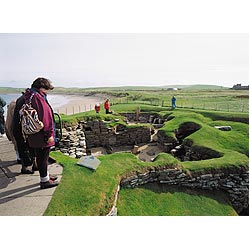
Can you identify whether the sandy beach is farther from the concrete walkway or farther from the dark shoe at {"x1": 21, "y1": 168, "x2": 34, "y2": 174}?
the dark shoe at {"x1": 21, "y1": 168, "x2": 34, "y2": 174}

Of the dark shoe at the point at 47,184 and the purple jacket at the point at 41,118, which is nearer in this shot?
the purple jacket at the point at 41,118

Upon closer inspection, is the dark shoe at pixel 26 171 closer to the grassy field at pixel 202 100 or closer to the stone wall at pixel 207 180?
the stone wall at pixel 207 180

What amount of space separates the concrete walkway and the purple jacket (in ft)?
4.17

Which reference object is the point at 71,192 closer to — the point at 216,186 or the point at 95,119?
the point at 216,186

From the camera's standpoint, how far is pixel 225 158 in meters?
9.17

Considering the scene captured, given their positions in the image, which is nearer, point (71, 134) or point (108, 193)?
point (108, 193)

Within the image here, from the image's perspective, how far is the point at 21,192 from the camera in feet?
16.7

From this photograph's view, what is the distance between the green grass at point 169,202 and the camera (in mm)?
6273

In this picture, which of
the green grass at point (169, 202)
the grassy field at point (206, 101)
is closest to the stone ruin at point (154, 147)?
the green grass at point (169, 202)

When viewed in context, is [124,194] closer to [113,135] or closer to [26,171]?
[26,171]

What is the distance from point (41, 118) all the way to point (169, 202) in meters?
4.82

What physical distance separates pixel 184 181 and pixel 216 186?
5.06 ft

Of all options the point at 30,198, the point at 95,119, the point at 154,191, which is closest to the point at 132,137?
the point at 95,119

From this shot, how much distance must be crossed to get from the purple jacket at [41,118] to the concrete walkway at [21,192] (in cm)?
127
